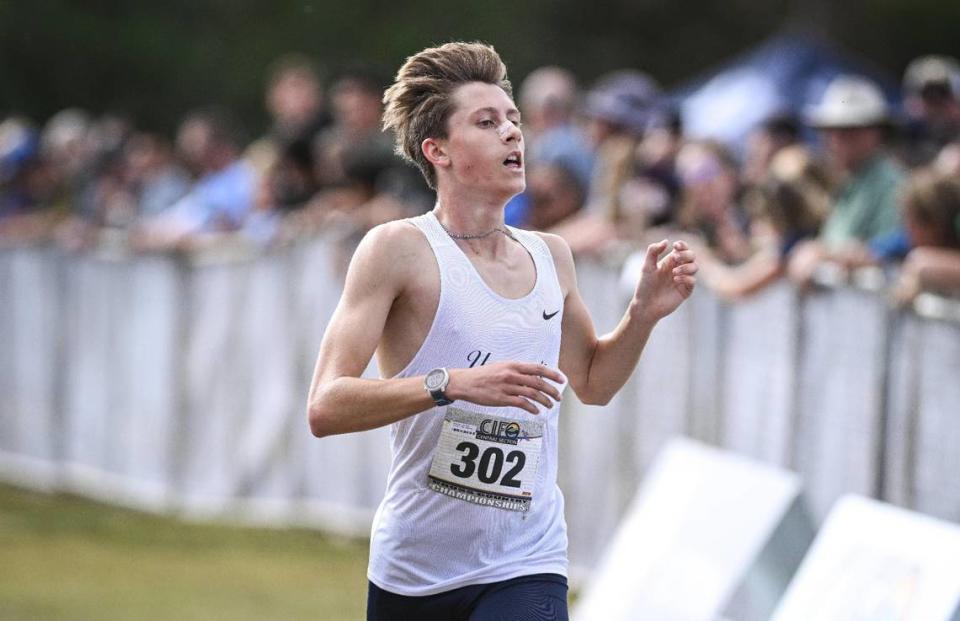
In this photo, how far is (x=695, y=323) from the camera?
848cm

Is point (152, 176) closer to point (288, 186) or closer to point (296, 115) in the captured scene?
point (296, 115)

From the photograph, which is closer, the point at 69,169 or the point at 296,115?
the point at 296,115

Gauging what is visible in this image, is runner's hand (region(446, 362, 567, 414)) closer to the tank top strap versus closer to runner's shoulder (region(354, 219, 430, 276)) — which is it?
runner's shoulder (region(354, 219, 430, 276))

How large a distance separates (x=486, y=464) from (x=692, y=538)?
2.71 metres

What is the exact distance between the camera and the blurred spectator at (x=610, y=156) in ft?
31.3

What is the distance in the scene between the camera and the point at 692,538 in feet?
23.5

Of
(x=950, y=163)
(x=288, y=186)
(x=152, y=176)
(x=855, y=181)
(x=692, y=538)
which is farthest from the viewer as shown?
(x=152, y=176)

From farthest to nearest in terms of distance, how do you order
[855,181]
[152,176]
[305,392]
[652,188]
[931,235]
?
[152,176]
[305,392]
[652,188]
[855,181]
[931,235]

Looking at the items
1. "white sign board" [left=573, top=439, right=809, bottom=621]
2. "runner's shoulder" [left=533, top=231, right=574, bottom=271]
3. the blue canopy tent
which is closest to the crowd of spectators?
"white sign board" [left=573, top=439, right=809, bottom=621]

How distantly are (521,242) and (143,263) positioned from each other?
7.98 m

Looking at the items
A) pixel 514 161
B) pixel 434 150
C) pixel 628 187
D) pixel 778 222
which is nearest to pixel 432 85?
pixel 434 150

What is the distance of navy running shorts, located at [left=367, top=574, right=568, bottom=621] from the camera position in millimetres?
4598

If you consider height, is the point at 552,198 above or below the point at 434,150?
below

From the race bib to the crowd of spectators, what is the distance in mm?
2492
